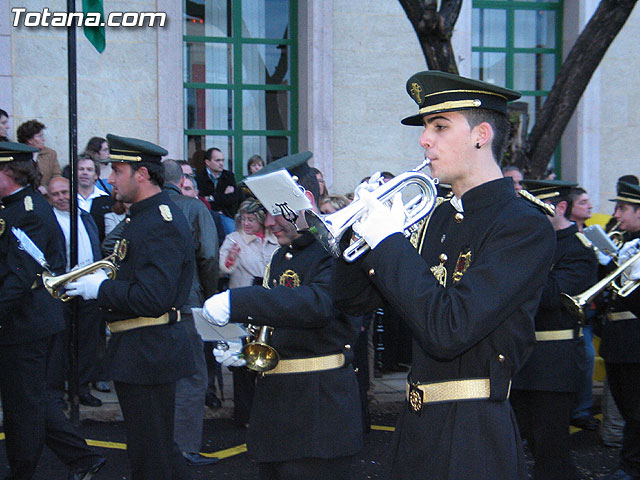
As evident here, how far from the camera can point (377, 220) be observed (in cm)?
235

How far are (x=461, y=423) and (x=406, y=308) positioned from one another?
0.46 meters

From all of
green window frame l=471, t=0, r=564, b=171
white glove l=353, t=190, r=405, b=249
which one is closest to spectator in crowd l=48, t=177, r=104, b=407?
white glove l=353, t=190, r=405, b=249

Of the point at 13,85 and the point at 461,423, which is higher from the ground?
the point at 13,85

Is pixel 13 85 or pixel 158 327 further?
pixel 13 85

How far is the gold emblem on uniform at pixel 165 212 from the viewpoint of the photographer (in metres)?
4.34

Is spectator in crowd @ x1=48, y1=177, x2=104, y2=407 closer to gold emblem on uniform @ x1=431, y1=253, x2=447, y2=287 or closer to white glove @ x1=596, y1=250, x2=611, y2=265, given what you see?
white glove @ x1=596, y1=250, x2=611, y2=265

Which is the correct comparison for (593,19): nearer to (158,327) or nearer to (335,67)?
(335,67)

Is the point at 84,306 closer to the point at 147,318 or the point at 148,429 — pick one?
the point at 147,318

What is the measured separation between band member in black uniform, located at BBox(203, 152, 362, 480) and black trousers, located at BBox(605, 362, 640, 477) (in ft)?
8.33

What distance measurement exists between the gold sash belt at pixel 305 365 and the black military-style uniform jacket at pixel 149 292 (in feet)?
2.74

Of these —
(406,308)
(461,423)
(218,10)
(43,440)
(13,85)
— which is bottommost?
(43,440)

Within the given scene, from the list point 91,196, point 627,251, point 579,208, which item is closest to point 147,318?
point 627,251

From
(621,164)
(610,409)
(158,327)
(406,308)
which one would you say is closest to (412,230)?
(406,308)

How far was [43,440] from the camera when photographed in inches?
193
